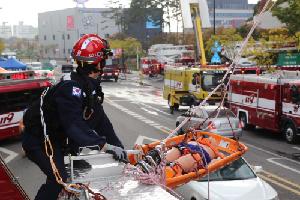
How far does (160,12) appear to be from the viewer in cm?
9225

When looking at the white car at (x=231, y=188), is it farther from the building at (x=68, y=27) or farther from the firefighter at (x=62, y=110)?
the building at (x=68, y=27)

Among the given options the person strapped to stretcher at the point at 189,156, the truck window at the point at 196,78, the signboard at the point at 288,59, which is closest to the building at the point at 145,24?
the signboard at the point at 288,59

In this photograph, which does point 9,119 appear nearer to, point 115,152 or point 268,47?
point 115,152

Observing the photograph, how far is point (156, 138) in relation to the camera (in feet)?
65.7

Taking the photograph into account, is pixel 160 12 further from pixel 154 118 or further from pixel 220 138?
pixel 220 138

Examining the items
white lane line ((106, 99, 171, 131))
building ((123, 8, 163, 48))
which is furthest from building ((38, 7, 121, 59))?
white lane line ((106, 99, 171, 131))

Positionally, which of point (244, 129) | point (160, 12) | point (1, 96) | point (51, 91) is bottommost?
point (244, 129)

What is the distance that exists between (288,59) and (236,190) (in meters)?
27.1

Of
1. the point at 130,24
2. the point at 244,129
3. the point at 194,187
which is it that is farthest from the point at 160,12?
the point at 194,187

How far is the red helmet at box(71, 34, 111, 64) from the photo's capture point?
16.7 ft

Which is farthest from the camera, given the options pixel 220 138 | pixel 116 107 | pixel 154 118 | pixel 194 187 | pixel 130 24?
pixel 130 24

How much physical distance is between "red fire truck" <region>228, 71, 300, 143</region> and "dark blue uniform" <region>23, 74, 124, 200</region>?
1448cm

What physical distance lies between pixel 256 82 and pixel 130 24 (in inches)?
3326

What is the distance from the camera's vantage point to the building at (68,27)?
11344 centimetres
